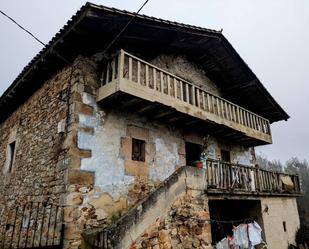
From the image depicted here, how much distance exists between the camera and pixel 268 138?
1125cm

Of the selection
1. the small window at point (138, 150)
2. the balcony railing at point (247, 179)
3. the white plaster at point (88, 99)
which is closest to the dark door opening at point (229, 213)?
the balcony railing at point (247, 179)

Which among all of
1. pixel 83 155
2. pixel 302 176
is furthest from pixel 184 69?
pixel 302 176

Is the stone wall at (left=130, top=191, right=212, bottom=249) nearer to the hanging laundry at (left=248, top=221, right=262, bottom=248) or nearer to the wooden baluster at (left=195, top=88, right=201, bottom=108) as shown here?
the hanging laundry at (left=248, top=221, right=262, bottom=248)

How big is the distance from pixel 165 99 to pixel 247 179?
411 centimetres

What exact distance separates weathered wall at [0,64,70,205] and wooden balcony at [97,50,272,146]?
58.2 inches

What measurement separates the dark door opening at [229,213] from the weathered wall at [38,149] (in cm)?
580

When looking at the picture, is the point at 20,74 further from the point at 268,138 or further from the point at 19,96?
the point at 268,138

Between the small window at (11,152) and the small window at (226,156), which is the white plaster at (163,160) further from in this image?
the small window at (11,152)

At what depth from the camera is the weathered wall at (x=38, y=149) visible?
6.68 meters

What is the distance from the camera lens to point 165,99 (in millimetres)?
7156

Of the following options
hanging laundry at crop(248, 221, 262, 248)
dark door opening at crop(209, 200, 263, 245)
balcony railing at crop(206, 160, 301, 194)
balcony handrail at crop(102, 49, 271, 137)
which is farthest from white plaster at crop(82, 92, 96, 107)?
dark door opening at crop(209, 200, 263, 245)

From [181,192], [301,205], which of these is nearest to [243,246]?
[181,192]

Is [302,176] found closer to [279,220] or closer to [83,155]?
[279,220]

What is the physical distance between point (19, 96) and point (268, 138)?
9.70 metres
